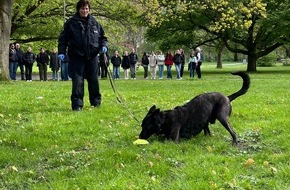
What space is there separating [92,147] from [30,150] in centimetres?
87

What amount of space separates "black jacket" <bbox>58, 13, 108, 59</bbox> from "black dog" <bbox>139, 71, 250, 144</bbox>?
3.09m

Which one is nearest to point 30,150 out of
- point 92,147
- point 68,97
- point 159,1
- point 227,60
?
point 92,147

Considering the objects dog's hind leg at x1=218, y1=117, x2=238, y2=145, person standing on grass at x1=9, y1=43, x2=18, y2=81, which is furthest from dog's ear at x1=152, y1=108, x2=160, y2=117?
person standing on grass at x1=9, y1=43, x2=18, y2=81

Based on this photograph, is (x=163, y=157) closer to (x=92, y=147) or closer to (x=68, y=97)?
(x=92, y=147)

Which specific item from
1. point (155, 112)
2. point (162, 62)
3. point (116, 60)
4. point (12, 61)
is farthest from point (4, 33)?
point (155, 112)

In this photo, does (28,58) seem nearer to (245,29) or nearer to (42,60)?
(42,60)

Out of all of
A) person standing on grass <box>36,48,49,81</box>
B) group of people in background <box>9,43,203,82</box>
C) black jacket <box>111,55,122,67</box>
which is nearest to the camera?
group of people in background <box>9,43,203,82</box>

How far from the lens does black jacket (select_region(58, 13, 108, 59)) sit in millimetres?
8953

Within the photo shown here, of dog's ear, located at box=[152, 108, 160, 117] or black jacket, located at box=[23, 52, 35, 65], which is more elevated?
black jacket, located at box=[23, 52, 35, 65]

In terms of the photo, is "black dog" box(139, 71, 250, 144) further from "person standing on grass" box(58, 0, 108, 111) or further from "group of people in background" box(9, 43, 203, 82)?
"group of people in background" box(9, 43, 203, 82)

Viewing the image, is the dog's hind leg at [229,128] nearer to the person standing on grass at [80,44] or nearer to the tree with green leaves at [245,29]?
the person standing on grass at [80,44]

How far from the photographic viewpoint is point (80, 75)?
30.2 feet

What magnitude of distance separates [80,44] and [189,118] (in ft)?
11.5

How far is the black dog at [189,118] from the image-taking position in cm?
632
